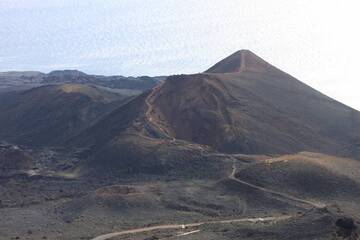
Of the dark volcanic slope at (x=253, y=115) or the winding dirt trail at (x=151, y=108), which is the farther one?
the winding dirt trail at (x=151, y=108)

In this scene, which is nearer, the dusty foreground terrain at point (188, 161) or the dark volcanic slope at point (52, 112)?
the dusty foreground terrain at point (188, 161)

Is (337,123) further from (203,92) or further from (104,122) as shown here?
(104,122)

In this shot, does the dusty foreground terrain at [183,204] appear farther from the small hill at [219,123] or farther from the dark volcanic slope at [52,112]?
the dark volcanic slope at [52,112]

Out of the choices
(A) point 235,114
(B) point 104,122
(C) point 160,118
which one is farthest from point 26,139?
(A) point 235,114

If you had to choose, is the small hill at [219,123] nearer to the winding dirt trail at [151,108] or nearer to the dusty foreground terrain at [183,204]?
the winding dirt trail at [151,108]

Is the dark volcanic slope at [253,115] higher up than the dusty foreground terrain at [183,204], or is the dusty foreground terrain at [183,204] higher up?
the dark volcanic slope at [253,115]

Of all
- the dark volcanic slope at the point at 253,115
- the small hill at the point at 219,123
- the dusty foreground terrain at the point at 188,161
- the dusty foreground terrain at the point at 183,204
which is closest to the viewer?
the dusty foreground terrain at the point at 183,204

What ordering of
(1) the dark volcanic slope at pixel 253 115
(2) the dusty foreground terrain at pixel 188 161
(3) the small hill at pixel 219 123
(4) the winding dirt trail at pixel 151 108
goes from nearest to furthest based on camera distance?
(2) the dusty foreground terrain at pixel 188 161
(3) the small hill at pixel 219 123
(1) the dark volcanic slope at pixel 253 115
(4) the winding dirt trail at pixel 151 108

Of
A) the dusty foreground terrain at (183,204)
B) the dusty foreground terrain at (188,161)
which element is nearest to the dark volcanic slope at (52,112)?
the dusty foreground terrain at (188,161)

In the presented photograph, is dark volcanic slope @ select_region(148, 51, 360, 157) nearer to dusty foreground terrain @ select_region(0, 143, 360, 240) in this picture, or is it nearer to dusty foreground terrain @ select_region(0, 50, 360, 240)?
dusty foreground terrain @ select_region(0, 50, 360, 240)

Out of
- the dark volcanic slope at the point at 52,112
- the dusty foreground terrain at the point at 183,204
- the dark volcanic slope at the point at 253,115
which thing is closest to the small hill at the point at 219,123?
the dark volcanic slope at the point at 253,115
